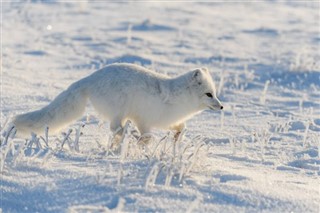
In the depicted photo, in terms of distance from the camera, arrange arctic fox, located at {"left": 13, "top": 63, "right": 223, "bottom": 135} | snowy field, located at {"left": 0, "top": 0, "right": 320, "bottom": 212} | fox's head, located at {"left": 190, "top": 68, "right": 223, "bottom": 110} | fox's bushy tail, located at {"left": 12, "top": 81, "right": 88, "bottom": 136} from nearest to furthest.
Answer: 1. snowy field, located at {"left": 0, "top": 0, "right": 320, "bottom": 212}
2. fox's bushy tail, located at {"left": 12, "top": 81, "right": 88, "bottom": 136}
3. arctic fox, located at {"left": 13, "top": 63, "right": 223, "bottom": 135}
4. fox's head, located at {"left": 190, "top": 68, "right": 223, "bottom": 110}

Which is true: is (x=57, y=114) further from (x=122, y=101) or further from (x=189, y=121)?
(x=189, y=121)

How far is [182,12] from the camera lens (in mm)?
14484

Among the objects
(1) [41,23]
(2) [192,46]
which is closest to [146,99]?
(2) [192,46]

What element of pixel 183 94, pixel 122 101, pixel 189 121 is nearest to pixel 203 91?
pixel 183 94

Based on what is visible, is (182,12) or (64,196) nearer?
(64,196)

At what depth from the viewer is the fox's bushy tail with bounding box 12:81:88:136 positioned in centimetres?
472

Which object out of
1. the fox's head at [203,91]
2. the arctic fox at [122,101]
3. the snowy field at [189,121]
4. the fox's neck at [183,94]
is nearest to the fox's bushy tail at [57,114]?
the arctic fox at [122,101]

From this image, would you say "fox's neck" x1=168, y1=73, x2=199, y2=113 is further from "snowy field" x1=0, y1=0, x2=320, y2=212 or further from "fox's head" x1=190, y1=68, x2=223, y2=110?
"snowy field" x1=0, y1=0, x2=320, y2=212

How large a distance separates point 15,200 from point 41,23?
968 cm

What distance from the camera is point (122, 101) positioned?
4.88m

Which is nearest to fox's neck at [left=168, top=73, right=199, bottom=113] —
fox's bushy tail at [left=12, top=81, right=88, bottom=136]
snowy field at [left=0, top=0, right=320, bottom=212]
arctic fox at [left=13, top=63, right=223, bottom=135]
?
arctic fox at [left=13, top=63, right=223, bottom=135]

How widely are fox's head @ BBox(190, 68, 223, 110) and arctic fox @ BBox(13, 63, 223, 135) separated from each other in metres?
0.01

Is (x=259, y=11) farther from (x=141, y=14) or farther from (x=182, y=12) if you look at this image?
(x=141, y=14)

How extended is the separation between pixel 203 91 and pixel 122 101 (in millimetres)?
787
